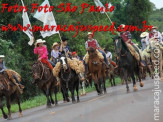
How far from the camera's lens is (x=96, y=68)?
70.1 feet

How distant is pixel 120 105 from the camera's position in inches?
543

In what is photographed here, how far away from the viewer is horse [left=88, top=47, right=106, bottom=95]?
21.1m

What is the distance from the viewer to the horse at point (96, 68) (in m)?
21.1

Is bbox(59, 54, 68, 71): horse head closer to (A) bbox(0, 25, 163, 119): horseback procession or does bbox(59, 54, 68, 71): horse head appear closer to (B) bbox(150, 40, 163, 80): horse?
(A) bbox(0, 25, 163, 119): horseback procession

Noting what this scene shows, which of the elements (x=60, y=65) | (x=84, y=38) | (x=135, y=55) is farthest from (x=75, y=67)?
(x=84, y=38)

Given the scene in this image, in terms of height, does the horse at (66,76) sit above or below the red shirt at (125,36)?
below

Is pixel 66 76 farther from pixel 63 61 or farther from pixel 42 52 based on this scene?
pixel 42 52

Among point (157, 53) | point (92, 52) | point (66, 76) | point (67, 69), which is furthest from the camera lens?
point (157, 53)

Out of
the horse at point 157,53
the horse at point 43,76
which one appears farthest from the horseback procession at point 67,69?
the horse at point 157,53

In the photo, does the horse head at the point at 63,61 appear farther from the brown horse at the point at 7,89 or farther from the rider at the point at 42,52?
the brown horse at the point at 7,89

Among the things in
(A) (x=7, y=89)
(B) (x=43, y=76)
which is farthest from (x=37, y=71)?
(A) (x=7, y=89)

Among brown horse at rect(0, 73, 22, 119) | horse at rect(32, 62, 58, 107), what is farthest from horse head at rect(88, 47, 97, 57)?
brown horse at rect(0, 73, 22, 119)

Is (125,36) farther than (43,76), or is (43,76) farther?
(125,36)

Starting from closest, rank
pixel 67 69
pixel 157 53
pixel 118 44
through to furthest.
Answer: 1. pixel 118 44
2. pixel 67 69
3. pixel 157 53
